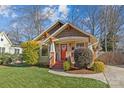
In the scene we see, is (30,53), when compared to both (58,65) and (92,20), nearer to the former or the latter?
(58,65)

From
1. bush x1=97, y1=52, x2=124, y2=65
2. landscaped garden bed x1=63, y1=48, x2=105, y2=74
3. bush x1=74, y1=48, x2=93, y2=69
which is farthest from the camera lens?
bush x1=97, y1=52, x2=124, y2=65

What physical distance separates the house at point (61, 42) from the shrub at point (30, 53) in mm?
680

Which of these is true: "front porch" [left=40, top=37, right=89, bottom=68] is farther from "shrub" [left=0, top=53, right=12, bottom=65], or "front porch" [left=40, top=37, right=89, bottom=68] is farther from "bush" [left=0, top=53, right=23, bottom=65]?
"shrub" [left=0, top=53, right=12, bottom=65]

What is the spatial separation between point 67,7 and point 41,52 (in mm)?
4190

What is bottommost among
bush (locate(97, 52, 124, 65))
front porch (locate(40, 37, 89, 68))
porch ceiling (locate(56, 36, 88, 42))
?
bush (locate(97, 52, 124, 65))

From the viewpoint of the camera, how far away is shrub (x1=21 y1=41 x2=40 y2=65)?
19.0m

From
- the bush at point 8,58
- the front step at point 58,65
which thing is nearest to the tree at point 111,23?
the front step at point 58,65

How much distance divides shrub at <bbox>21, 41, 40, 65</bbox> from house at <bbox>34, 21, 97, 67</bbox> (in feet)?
2.23

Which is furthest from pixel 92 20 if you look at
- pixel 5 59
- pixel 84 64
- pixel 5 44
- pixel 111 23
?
pixel 5 44

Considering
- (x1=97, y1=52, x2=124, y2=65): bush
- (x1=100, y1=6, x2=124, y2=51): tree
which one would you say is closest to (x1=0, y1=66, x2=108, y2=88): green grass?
(x1=97, y1=52, x2=124, y2=65): bush

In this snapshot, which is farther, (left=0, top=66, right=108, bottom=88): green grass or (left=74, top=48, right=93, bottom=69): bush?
(left=74, top=48, right=93, bottom=69): bush

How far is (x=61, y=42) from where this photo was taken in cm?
1942

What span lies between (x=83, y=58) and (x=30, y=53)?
4.92 meters

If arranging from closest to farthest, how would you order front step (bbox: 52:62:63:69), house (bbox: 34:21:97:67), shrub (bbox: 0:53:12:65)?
front step (bbox: 52:62:63:69), house (bbox: 34:21:97:67), shrub (bbox: 0:53:12:65)
